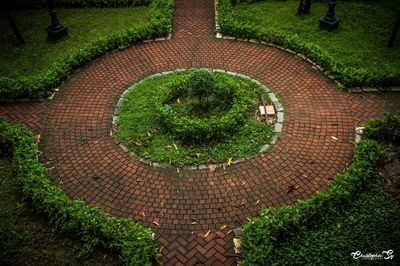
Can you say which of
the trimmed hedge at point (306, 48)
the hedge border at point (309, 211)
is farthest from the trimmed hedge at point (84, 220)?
the trimmed hedge at point (306, 48)

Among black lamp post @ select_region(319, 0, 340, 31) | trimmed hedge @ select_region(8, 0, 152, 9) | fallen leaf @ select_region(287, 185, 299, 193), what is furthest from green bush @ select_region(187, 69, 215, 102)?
trimmed hedge @ select_region(8, 0, 152, 9)

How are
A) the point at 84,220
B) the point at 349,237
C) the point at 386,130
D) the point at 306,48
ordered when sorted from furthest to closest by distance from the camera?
the point at 306,48, the point at 386,130, the point at 84,220, the point at 349,237

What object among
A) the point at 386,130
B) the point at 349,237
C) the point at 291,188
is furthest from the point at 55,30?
the point at 349,237

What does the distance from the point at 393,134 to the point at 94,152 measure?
6130mm

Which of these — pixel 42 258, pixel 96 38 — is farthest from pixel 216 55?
pixel 42 258

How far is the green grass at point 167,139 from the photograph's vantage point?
24.0ft

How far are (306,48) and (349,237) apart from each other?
5856 mm

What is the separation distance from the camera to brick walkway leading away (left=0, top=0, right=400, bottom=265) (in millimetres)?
Answer: 6289

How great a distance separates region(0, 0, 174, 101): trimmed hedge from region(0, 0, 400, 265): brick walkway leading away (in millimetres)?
252

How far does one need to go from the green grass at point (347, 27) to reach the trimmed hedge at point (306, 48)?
0.26 metres

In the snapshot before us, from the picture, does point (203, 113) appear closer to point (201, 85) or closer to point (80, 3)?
point (201, 85)

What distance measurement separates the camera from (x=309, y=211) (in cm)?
593

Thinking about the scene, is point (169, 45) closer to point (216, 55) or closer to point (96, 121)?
point (216, 55)

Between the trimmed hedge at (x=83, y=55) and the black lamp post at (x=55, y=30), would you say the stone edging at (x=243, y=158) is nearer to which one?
the trimmed hedge at (x=83, y=55)
